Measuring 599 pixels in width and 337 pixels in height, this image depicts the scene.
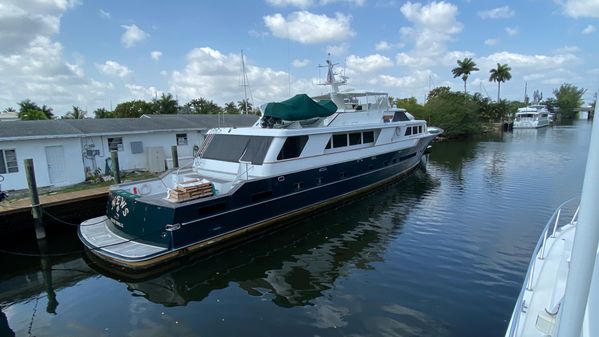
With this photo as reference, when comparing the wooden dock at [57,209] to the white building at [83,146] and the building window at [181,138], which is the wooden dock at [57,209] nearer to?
the white building at [83,146]

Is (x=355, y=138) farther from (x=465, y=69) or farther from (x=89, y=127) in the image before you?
(x=465, y=69)

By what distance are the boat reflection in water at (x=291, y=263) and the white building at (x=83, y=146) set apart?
855 cm

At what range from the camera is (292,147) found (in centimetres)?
1166

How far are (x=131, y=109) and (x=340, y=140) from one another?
37.4 m

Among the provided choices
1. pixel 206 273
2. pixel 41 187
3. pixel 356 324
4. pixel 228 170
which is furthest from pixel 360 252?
pixel 41 187

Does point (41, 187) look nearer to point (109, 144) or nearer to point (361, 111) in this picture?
point (109, 144)

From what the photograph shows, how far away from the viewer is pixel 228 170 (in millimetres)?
11789

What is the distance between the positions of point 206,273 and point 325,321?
141 inches

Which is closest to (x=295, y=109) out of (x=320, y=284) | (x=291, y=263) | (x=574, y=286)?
(x=291, y=263)

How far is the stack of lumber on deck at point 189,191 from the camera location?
9.08m

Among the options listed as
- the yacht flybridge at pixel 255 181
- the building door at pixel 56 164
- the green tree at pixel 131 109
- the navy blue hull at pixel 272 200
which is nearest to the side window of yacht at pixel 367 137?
the yacht flybridge at pixel 255 181

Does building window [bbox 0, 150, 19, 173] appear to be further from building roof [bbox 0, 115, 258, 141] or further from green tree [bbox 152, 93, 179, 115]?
green tree [bbox 152, 93, 179, 115]

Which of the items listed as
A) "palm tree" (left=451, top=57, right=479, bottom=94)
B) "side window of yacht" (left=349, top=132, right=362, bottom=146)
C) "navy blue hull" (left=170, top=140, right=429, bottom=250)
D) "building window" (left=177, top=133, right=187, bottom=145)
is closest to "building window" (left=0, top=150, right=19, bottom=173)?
"building window" (left=177, top=133, right=187, bottom=145)

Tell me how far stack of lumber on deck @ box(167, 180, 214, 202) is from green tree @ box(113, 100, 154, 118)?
37342 mm
